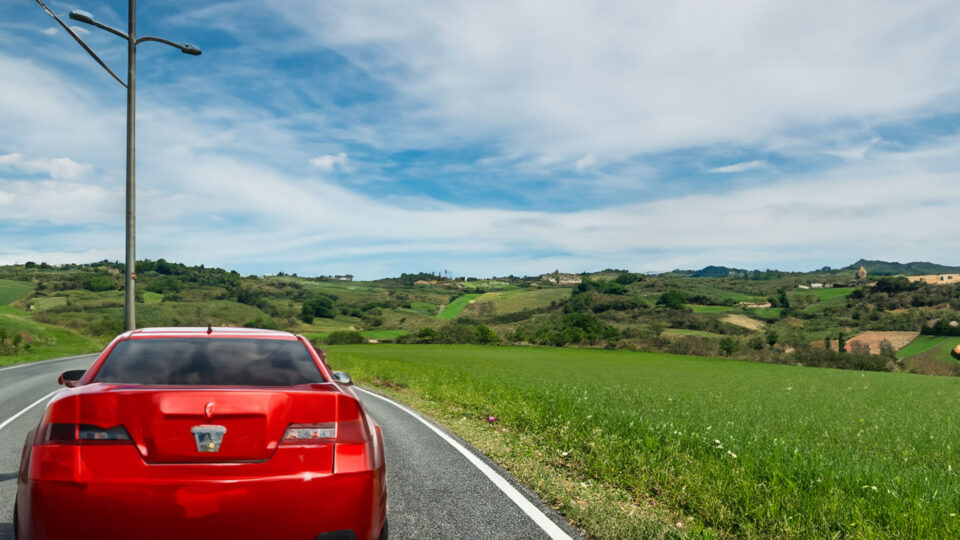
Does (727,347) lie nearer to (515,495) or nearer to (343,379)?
(515,495)

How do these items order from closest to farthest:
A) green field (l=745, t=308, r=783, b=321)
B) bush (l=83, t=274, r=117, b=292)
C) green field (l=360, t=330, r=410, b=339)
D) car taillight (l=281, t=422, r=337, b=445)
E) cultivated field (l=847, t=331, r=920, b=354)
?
1. car taillight (l=281, t=422, r=337, b=445)
2. green field (l=360, t=330, r=410, b=339)
3. cultivated field (l=847, t=331, r=920, b=354)
4. bush (l=83, t=274, r=117, b=292)
5. green field (l=745, t=308, r=783, b=321)

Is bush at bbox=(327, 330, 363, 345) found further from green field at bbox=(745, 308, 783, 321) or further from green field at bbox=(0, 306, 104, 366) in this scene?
green field at bbox=(745, 308, 783, 321)

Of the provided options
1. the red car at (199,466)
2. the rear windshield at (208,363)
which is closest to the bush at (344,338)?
the rear windshield at (208,363)

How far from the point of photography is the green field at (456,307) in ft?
387

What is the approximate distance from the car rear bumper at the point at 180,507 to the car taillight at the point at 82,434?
0.18 metres

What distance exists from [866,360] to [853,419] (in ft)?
183

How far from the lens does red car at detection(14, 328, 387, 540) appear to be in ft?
10.1

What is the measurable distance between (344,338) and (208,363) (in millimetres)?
72555

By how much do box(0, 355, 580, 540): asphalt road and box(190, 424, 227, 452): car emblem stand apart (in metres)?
1.96

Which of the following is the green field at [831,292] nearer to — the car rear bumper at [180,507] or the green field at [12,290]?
the green field at [12,290]

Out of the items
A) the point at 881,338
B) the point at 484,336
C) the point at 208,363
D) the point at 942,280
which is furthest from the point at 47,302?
the point at 942,280

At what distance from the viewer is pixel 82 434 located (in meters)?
3.17

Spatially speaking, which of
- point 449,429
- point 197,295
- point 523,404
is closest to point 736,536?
point 449,429

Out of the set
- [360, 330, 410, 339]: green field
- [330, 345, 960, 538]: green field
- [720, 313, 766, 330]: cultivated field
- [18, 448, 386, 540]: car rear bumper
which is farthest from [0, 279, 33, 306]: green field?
[720, 313, 766, 330]: cultivated field
